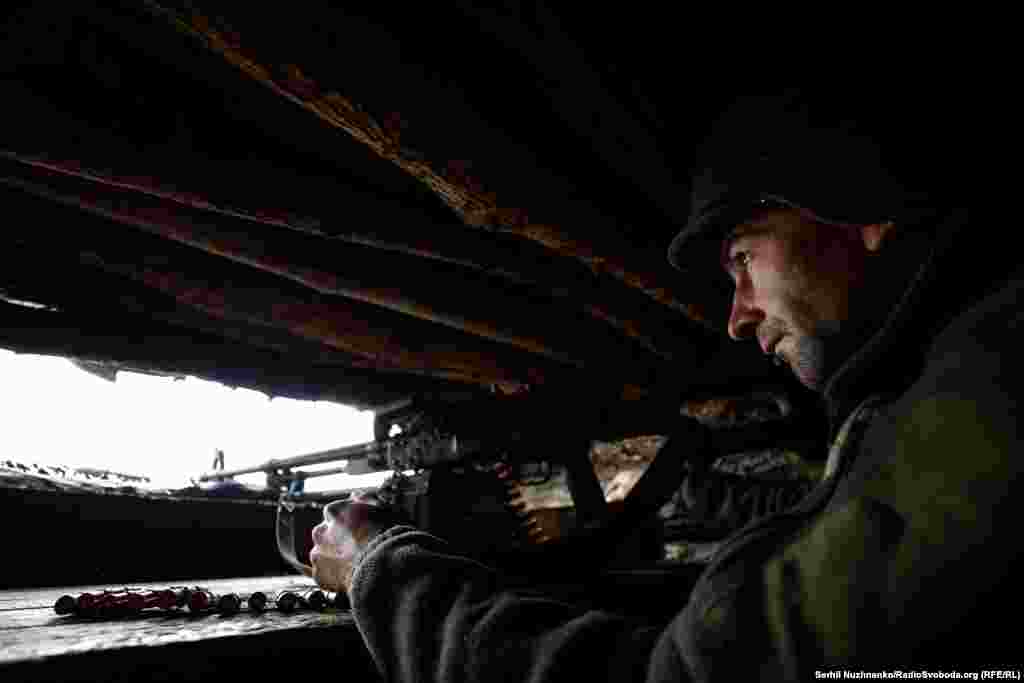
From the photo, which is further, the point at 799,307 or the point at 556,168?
the point at 556,168

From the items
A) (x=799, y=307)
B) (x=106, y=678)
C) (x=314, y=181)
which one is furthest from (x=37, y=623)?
(x=799, y=307)

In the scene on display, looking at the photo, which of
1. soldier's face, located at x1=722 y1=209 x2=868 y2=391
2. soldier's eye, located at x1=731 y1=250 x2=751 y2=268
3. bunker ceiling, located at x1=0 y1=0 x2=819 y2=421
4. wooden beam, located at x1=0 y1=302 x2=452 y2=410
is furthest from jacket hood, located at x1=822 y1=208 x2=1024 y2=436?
wooden beam, located at x1=0 y1=302 x2=452 y2=410

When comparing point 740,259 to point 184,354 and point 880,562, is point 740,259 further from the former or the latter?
point 184,354

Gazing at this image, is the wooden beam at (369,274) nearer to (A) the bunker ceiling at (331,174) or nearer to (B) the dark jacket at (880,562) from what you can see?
(A) the bunker ceiling at (331,174)

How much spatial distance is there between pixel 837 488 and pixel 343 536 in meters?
1.38

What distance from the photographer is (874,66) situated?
4.70ft

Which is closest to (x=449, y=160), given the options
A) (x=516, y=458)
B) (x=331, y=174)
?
(x=331, y=174)

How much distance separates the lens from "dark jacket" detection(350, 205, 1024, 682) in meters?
0.74

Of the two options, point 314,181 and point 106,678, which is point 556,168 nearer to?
point 314,181

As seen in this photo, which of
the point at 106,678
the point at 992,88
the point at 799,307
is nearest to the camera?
the point at 106,678

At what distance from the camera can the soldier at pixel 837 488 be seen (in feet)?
2.49

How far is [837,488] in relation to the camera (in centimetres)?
100

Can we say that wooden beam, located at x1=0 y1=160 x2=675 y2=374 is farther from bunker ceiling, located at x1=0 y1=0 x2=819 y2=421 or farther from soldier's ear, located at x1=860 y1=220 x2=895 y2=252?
soldier's ear, located at x1=860 y1=220 x2=895 y2=252

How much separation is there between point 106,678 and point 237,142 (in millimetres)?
1597
